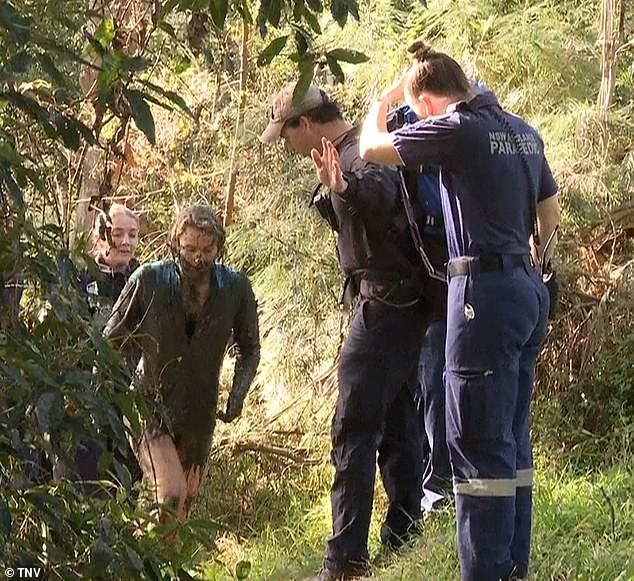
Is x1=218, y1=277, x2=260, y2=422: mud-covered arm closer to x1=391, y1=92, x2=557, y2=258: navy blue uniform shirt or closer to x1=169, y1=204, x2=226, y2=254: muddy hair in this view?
x1=169, y1=204, x2=226, y2=254: muddy hair

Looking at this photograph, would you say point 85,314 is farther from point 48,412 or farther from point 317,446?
point 317,446

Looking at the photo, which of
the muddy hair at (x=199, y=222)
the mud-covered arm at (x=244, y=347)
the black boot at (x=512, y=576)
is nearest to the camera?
the black boot at (x=512, y=576)

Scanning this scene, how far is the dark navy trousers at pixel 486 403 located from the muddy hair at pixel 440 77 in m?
0.60

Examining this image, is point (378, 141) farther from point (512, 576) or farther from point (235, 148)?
point (235, 148)

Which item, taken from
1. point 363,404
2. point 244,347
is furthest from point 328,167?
point 244,347

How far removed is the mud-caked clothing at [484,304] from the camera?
359 cm

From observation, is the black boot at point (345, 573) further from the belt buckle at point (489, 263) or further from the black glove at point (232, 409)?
the belt buckle at point (489, 263)

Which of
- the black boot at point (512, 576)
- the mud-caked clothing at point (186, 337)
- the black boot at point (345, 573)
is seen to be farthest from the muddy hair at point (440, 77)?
the black boot at point (345, 573)

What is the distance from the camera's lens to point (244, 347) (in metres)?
4.82

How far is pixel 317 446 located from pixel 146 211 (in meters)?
2.10

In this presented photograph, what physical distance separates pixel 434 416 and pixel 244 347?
0.86 m

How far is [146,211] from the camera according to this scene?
7949 mm

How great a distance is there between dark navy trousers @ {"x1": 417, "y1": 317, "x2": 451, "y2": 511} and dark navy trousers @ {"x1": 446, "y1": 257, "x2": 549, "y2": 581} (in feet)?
3.95

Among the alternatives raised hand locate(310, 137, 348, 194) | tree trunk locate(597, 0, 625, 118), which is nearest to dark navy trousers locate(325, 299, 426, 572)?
raised hand locate(310, 137, 348, 194)
